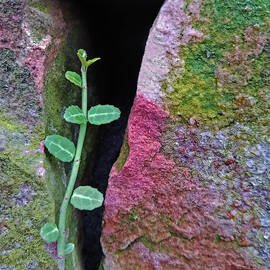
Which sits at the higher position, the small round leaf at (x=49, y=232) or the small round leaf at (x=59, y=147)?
the small round leaf at (x=59, y=147)

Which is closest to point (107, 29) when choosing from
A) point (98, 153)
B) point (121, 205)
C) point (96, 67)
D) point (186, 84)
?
point (96, 67)

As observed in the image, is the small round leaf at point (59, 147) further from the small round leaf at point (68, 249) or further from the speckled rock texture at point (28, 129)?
the small round leaf at point (68, 249)

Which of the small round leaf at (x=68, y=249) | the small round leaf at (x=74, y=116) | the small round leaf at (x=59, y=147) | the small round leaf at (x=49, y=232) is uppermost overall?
the small round leaf at (x=74, y=116)

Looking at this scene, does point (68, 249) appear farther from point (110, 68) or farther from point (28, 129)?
point (110, 68)

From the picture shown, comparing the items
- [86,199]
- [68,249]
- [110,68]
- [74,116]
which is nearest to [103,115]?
[74,116]

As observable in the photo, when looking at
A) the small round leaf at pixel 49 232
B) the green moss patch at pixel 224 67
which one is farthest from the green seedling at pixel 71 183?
the green moss patch at pixel 224 67

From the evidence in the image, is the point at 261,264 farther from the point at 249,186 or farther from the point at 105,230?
the point at 105,230
